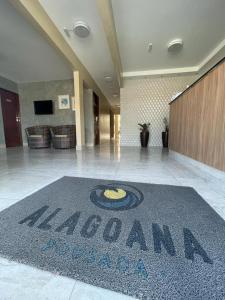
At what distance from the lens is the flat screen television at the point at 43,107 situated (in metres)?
6.02

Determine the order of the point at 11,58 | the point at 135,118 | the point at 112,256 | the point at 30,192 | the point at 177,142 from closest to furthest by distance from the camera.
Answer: the point at 112,256 < the point at 30,192 < the point at 177,142 < the point at 11,58 < the point at 135,118

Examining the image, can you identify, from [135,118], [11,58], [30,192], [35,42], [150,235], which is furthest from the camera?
[135,118]

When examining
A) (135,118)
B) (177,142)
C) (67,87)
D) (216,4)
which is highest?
(216,4)

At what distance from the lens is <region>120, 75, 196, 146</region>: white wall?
5.37 metres

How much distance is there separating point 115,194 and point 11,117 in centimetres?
647

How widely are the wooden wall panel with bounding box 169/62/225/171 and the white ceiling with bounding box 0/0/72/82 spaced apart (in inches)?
130

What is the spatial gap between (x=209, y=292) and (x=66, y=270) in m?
0.53

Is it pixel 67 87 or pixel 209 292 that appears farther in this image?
pixel 67 87

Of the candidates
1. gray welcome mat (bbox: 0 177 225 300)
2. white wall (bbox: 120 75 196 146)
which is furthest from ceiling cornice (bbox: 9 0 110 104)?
gray welcome mat (bbox: 0 177 225 300)

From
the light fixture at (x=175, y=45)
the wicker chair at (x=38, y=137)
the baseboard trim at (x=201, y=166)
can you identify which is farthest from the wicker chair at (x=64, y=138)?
the light fixture at (x=175, y=45)

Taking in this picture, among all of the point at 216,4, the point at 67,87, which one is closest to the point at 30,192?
the point at 216,4

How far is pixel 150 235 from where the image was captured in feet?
2.67

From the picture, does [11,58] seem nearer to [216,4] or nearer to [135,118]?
[135,118]

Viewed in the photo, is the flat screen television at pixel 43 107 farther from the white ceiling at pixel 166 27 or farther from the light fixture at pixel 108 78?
the white ceiling at pixel 166 27
